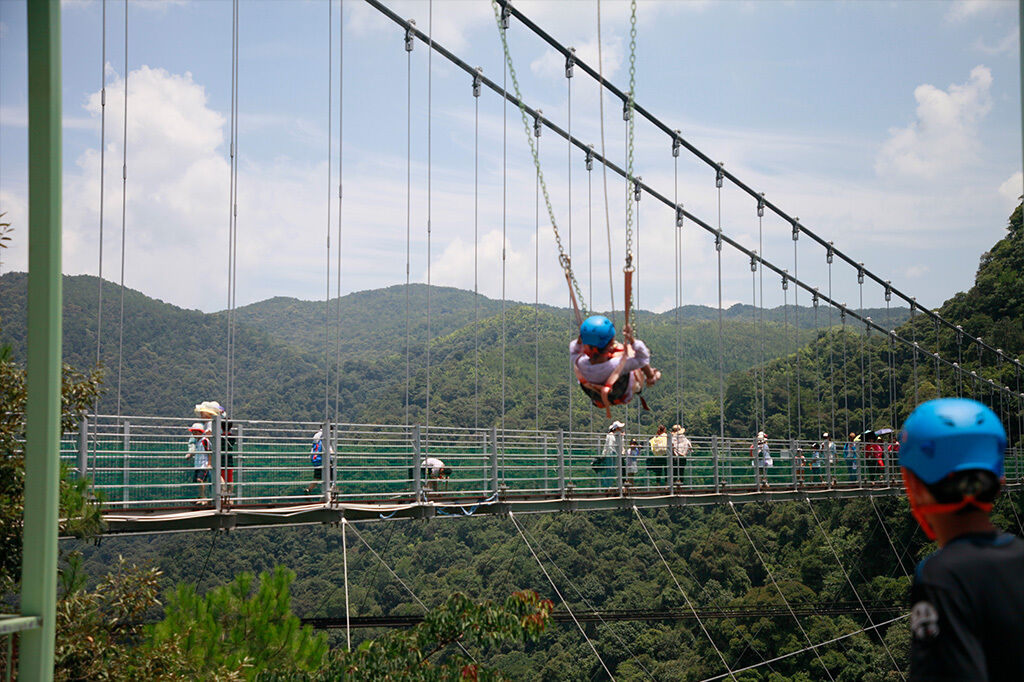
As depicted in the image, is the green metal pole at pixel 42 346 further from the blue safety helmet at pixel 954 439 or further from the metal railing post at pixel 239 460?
the metal railing post at pixel 239 460

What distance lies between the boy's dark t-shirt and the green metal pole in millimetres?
1675

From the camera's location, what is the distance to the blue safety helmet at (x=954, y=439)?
57.0 inches

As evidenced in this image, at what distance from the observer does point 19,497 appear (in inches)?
229

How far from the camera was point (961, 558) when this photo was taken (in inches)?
54.9

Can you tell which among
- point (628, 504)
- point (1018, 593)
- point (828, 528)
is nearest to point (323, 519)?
point (628, 504)

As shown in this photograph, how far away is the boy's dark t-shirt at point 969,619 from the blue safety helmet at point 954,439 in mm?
128

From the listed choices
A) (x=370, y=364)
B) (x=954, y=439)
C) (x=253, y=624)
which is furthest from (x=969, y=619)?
(x=370, y=364)

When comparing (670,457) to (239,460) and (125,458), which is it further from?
(125,458)

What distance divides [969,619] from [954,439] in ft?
0.82

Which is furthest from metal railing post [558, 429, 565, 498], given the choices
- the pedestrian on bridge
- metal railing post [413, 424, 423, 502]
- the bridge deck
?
the pedestrian on bridge

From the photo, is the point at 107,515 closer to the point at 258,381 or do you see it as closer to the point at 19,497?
the point at 19,497

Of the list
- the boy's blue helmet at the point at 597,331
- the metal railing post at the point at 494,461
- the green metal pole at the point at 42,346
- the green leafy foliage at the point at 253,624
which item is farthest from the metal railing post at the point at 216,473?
the green metal pole at the point at 42,346

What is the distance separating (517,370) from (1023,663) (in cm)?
4008

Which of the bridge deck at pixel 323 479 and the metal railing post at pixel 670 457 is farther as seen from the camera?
the metal railing post at pixel 670 457
